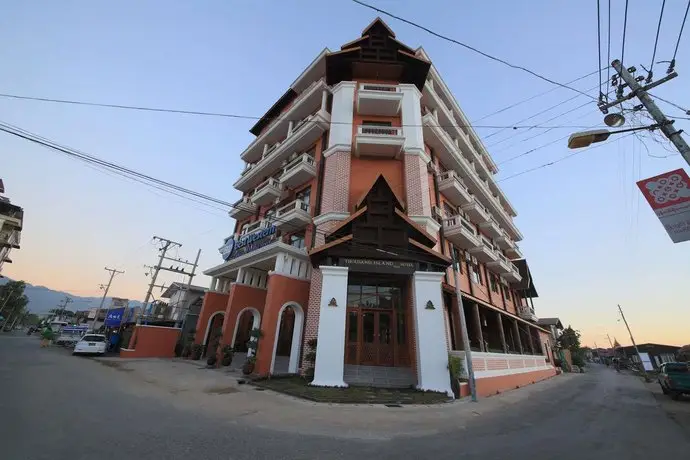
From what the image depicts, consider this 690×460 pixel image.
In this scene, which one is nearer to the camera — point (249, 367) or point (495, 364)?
point (249, 367)

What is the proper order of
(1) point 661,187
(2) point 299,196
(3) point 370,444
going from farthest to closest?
(2) point 299,196 → (1) point 661,187 → (3) point 370,444

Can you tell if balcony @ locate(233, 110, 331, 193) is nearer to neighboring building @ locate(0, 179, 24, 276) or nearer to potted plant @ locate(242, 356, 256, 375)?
potted plant @ locate(242, 356, 256, 375)

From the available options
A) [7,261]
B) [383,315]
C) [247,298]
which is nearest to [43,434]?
[383,315]

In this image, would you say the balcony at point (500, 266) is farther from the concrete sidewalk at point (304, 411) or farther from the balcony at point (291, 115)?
the balcony at point (291, 115)

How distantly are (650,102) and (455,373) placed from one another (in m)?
11.1

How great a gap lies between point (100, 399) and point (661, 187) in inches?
625

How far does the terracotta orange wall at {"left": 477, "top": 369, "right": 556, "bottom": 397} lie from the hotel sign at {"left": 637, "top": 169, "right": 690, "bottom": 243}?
365 inches

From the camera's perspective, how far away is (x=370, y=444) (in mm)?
5613

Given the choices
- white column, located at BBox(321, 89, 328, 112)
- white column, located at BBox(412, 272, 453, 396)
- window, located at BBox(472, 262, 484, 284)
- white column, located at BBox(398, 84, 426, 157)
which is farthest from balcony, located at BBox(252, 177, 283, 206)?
window, located at BBox(472, 262, 484, 284)

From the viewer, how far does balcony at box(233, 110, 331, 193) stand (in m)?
19.8

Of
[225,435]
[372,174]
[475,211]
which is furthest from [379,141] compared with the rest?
[225,435]

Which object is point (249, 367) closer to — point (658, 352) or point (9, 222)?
point (9, 222)

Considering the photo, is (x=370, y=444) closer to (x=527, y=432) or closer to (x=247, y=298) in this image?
(x=527, y=432)

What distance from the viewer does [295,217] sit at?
17641 mm
